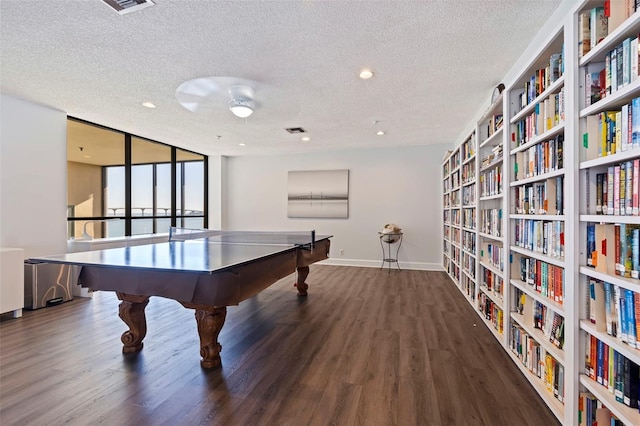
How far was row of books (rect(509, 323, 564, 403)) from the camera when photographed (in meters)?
1.71

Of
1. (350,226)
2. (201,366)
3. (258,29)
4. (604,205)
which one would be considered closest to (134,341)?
(201,366)

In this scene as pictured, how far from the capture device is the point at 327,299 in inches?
156

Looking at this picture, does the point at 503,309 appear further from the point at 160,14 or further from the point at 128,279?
the point at 160,14

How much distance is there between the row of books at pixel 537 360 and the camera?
171 centimetres

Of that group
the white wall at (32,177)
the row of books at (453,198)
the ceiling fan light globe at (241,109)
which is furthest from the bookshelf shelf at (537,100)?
the white wall at (32,177)

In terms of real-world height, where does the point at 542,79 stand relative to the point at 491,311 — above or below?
above

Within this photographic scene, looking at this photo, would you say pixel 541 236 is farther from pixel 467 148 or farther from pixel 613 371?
pixel 467 148

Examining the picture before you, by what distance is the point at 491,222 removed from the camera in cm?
294

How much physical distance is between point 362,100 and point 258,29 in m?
1.71

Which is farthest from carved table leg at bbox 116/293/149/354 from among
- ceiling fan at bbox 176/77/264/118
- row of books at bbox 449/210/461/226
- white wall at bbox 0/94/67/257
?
row of books at bbox 449/210/461/226

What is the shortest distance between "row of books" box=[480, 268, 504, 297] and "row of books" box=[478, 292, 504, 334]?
90 millimetres

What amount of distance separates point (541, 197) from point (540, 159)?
248 millimetres

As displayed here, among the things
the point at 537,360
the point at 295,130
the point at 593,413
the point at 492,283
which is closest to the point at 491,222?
the point at 492,283

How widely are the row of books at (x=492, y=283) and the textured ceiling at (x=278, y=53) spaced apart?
1966mm
